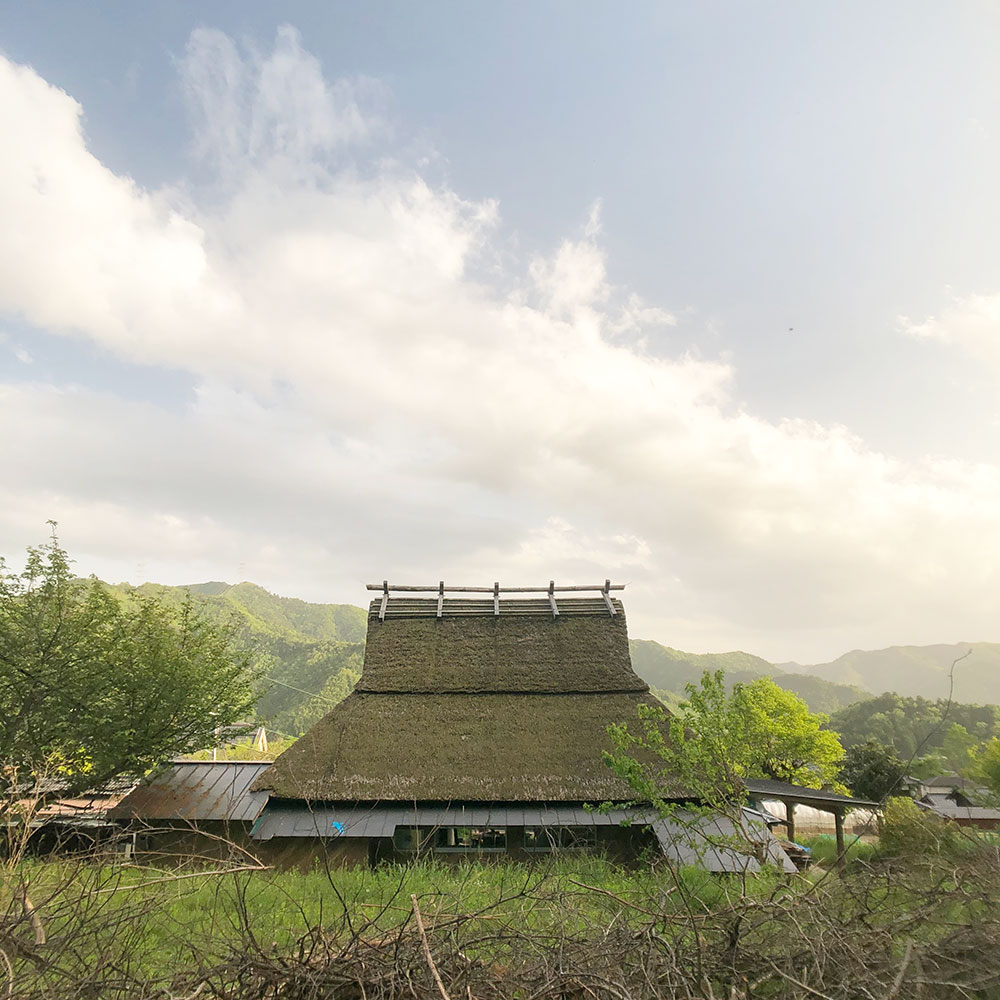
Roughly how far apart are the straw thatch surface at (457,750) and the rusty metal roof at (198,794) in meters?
0.87

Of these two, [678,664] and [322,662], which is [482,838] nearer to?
[322,662]

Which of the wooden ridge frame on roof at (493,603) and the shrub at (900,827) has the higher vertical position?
the wooden ridge frame on roof at (493,603)

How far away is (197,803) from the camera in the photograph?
12.3m

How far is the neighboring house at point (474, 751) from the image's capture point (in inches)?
431

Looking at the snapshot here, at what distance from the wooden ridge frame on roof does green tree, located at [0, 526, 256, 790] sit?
17.2ft

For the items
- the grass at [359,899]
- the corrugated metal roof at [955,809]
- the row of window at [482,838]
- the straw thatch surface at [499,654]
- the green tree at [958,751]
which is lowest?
the corrugated metal roof at [955,809]

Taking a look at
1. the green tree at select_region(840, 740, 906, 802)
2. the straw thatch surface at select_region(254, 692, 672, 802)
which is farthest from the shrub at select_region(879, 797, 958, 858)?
the green tree at select_region(840, 740, 906, 802)

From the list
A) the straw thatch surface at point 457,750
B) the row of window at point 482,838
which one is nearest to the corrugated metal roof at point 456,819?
the straw thatch surface at point 457,750

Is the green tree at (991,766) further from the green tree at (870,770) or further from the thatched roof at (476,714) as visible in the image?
the thatched roof at (476,714)

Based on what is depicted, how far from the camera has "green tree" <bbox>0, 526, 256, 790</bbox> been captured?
12.0 meters

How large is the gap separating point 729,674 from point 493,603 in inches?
6669

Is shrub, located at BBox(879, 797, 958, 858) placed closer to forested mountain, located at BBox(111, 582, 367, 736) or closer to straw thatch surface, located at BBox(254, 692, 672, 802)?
straw thatch surface, located at BBox(254, 692, 672, 802)

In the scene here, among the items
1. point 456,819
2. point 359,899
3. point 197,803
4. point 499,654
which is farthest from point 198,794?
point 359,899

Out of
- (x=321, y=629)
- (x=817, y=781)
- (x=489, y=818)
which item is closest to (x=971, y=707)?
(x=817, y=781)
